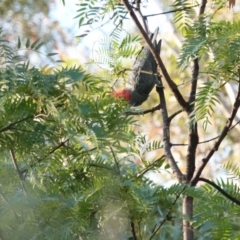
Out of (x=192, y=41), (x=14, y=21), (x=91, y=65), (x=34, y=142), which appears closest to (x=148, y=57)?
(x=91, y=65)

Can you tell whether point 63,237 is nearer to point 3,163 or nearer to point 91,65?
point 3,163

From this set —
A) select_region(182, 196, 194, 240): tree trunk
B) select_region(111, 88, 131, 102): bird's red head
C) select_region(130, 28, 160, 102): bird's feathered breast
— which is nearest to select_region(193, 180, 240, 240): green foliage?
select_region(182, 196, 194, 240): tree trunk

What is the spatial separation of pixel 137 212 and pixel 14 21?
4.72m

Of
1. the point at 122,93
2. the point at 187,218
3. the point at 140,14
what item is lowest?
the point at 187,218

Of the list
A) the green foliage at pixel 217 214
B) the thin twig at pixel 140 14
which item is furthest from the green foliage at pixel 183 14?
the green foliage at pixel 217 214

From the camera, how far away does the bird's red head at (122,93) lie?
33.2 inches

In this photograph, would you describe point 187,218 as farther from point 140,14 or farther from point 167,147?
point 140,14

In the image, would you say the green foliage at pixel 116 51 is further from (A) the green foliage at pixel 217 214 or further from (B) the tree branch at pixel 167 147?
(A) the green foliage at pixel 217 214

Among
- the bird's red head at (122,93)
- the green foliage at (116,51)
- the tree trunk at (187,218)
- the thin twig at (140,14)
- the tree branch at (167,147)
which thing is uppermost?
the thin twig at (140,14)

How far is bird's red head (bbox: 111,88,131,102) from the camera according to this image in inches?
33.2

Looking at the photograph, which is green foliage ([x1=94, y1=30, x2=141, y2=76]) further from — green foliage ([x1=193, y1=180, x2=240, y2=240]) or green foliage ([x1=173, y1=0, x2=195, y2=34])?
green foliage ([x1=193, y1=180, x2=240, y2=240])

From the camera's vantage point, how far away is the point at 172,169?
0.89 m

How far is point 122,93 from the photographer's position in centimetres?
96

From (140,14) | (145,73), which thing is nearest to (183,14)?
(140,14)
